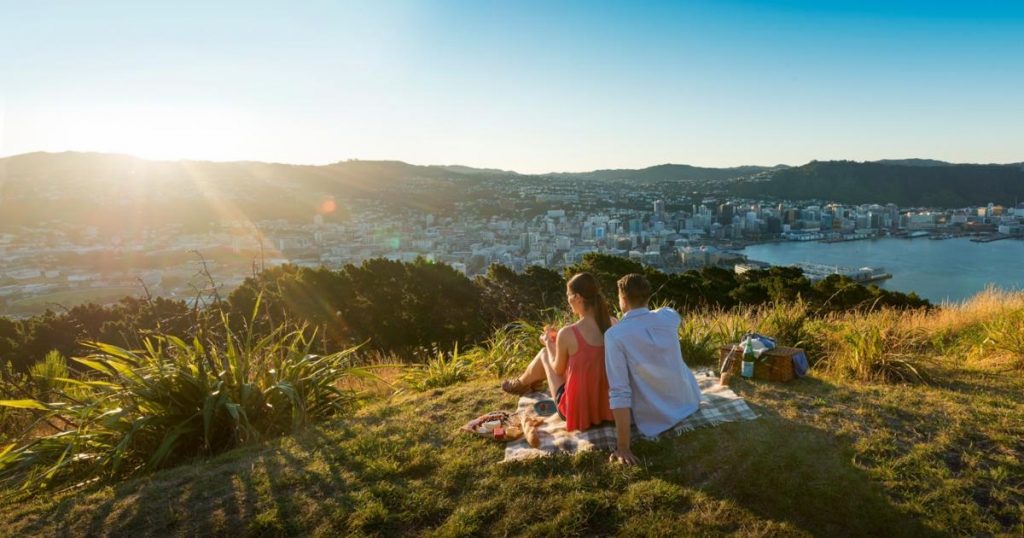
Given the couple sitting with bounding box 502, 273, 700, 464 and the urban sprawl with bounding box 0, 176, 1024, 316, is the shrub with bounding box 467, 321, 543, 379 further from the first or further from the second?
the urban sprawl with bounding box 0, 176, 1024, 316

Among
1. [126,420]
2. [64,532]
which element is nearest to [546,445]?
[64,532]

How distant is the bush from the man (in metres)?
2.88

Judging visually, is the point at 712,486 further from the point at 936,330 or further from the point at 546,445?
the point at 936,330

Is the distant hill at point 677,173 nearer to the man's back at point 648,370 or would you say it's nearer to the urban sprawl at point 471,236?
the urban sprawl at point 471,236

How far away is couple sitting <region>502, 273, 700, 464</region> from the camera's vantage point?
3486 mm

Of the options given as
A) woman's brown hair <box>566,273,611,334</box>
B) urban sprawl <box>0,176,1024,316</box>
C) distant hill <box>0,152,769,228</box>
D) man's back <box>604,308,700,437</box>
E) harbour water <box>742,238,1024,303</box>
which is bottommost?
harbour water <box>742,238,1024,303</box>

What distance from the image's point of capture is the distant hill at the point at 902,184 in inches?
2480

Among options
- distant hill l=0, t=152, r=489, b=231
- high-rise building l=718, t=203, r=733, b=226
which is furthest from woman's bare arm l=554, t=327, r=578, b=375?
high-rise building l=718, t=203, r=733, b=226

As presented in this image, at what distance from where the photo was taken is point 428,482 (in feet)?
10.8

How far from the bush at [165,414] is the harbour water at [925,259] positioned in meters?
31.6

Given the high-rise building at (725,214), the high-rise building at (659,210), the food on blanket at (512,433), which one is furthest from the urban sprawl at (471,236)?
the food on blanket at (512,433)

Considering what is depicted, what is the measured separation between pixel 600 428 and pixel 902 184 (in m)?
83.2

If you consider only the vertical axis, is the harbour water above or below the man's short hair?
below

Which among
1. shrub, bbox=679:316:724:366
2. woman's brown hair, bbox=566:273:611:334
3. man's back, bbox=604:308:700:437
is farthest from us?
shrub, bbox=679:316:724:366
